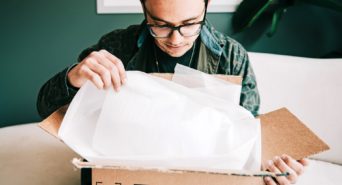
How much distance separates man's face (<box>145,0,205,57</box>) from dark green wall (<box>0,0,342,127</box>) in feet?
3.47

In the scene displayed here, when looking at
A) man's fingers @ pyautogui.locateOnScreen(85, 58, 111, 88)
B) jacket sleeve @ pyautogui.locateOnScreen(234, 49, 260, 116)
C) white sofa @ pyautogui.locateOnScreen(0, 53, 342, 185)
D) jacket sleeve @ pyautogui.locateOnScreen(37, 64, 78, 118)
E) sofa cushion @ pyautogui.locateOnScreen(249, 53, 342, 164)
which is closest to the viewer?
man's fingers @ pyautogui.locateOnScreen(85, 58, 111, 88)

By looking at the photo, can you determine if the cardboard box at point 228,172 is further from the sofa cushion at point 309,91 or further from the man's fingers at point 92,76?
the sofa cushion at point 309,91

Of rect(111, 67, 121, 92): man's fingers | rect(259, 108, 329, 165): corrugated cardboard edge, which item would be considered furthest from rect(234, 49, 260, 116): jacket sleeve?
rect(111, 67, 121, 92): man's fingers

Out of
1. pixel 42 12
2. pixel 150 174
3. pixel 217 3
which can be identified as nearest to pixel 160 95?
pixel 150 174

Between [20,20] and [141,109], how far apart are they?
4.90 ft

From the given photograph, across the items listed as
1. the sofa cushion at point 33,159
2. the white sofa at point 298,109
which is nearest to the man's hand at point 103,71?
the sofa cushion at point 33,159

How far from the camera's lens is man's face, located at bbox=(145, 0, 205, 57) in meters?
0.80

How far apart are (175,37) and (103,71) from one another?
0.88 feet

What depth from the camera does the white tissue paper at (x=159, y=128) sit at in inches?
23.0

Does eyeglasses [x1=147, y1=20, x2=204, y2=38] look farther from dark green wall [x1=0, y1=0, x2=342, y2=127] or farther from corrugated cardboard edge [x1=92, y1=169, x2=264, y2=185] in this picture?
dark green wall [x1=0, y1=0, x2=342, y2=127]

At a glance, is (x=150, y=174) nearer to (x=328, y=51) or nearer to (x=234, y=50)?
(x=234, y=50)

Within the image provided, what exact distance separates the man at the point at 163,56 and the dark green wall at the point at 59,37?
2.73ft

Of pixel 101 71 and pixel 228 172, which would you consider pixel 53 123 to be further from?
pixel 228 172

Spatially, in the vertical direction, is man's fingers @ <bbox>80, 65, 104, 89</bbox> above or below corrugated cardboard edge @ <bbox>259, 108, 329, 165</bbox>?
above
